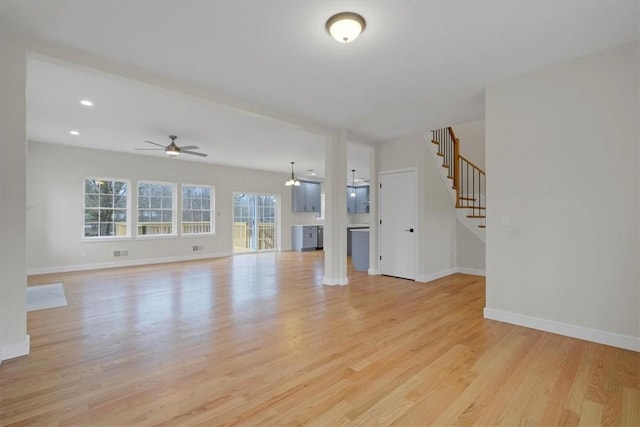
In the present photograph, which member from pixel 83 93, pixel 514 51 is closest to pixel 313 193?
pixel 83 93

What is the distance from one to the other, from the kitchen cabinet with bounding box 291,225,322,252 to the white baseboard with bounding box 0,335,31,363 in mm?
7688

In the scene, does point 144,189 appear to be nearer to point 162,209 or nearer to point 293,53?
point 162,209

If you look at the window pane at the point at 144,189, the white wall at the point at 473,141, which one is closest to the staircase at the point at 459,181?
the white wall at the point at 473,141

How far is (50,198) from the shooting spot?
605 cm

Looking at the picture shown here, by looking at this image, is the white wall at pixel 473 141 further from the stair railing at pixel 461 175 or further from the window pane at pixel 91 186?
the window pane at pixel 91 186

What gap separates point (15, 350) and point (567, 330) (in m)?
4.78

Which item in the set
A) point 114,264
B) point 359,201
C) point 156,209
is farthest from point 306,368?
point 359,201

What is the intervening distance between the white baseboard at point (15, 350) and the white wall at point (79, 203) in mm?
4651

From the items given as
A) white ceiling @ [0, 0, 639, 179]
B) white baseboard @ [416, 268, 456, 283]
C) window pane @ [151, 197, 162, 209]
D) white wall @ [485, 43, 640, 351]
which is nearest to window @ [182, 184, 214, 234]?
window pane @ [151, 197, 162, 209]

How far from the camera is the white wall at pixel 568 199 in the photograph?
259 cm

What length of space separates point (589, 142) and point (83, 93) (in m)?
5.35

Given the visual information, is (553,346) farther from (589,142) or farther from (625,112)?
(625,112)

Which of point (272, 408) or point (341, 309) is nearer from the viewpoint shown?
point (272, 408)

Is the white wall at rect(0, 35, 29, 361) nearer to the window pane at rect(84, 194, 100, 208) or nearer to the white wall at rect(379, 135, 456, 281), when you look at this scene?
the window pane at rect(84, 194, 100, 208)
